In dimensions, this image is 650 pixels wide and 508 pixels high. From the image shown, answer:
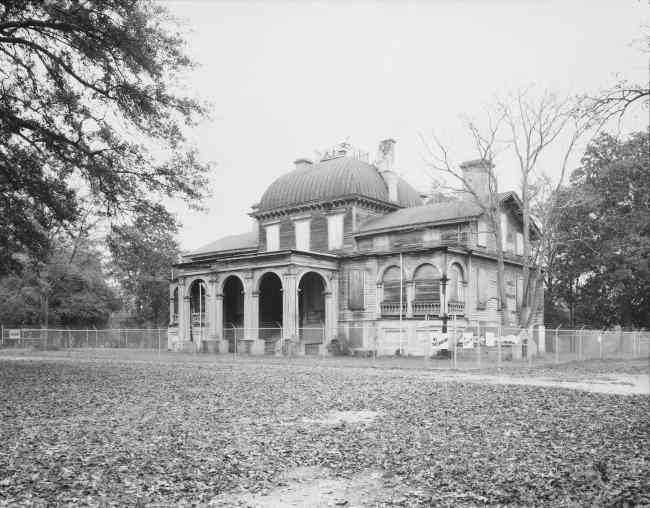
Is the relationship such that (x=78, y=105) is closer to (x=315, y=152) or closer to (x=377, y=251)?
(x=377, y=251)

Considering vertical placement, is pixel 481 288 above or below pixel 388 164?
below

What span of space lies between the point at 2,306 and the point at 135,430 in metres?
52.6

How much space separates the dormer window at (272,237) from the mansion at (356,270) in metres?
0.08

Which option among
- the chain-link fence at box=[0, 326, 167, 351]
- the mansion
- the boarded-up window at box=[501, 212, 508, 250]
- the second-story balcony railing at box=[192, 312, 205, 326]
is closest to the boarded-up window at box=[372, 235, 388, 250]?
the mansion

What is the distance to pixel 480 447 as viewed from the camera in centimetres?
944

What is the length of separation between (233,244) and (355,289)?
17132 mm

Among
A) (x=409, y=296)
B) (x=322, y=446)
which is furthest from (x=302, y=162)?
(x=322, y=446)

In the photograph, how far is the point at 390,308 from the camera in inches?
1554

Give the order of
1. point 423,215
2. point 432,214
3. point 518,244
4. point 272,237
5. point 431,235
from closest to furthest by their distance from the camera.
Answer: point 431,235
point 432,214
point 423,215
point 518,244
point 272,237

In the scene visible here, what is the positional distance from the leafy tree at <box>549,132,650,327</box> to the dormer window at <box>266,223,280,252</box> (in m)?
20.8

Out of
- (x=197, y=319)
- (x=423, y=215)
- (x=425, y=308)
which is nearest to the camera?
(x=425, y=308)

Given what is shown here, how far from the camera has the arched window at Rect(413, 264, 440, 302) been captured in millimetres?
37594

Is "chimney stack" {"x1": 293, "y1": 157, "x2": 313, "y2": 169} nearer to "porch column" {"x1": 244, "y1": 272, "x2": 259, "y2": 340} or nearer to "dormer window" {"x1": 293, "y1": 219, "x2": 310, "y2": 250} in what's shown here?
"dormer window" {"x1": 293, "y1": 219, "x2": 310, "y2": 250}

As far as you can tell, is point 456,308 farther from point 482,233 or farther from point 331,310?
point 331,310
